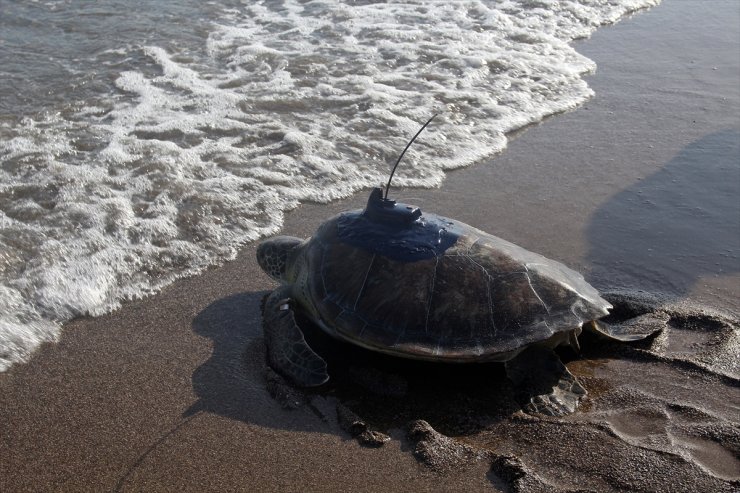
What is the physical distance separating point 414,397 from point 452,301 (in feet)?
1.47

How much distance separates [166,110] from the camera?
6.06 m

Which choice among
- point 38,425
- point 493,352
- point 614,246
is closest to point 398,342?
point 493,352

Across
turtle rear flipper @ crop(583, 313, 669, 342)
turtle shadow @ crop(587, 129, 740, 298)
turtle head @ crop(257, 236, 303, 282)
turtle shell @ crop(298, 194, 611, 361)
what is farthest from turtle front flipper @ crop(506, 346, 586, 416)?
turtle head @ crop(257, 236, 303, 282)

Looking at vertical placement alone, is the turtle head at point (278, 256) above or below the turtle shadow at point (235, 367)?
above

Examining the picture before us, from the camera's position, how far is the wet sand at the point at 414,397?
2643mm

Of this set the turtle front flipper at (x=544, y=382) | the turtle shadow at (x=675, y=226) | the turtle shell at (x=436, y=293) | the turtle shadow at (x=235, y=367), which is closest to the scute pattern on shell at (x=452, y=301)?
the turtle shell at (x=436, y=293)

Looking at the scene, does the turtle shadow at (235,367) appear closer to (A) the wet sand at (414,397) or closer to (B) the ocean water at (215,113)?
(A) the wet sand at (414,397)

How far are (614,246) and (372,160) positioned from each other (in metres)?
1.93

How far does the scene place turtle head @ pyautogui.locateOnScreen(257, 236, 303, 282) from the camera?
3.72 metres

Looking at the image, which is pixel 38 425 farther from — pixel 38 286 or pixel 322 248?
pixel 322 248

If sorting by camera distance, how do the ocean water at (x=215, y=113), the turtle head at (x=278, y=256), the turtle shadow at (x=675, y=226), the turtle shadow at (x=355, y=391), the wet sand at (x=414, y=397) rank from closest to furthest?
the wet sand at (x=414, y=397) < the turtle shadow at (x=355, y=391) < the turtle head at (x=278, y=256) < the turtle shadow at (x=675, y=226) < the ocean water at (x=215, y=113)

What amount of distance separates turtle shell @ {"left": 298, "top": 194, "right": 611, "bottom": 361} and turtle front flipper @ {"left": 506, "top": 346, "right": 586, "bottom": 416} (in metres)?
0.11

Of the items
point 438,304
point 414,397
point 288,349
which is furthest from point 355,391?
point 438,304

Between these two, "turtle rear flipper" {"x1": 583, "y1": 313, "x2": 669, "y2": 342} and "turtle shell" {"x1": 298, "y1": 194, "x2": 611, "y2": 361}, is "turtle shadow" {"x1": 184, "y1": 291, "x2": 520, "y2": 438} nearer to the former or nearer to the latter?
"turtle shell" {"x1": 298, "y1": 194, "x2": 611, "y2": 361}
